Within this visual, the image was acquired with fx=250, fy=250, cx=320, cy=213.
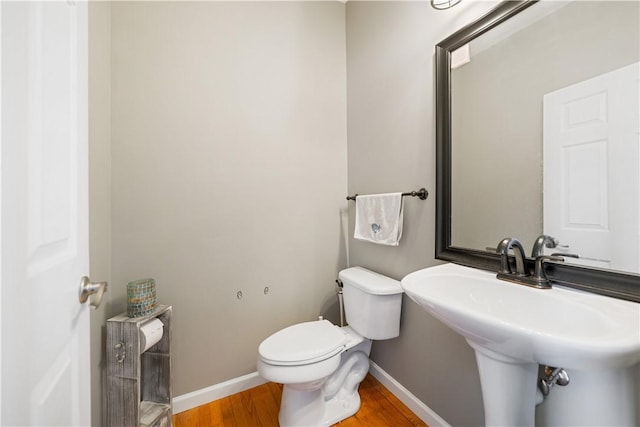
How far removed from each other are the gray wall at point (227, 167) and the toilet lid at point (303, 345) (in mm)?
353

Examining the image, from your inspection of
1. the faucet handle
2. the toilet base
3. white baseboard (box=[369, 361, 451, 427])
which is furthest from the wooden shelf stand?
the faucet handle

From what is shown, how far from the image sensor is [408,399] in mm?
1394

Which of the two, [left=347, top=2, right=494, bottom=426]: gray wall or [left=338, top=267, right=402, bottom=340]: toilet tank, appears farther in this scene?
[left=338, top=267, right=402, bottom=340]: toilet tank

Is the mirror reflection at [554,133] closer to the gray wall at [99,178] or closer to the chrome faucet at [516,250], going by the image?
the chrome faucet at [516,250]

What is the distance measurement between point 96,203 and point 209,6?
4.04 ft

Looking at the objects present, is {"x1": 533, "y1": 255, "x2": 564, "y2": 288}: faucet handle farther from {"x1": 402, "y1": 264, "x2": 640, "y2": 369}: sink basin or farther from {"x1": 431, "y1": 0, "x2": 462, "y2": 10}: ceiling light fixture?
{"x1": 431, "y1": 0, "x2": 462, "y2": 10}: ceiling light fixture

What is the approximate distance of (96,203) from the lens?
42.3 inches

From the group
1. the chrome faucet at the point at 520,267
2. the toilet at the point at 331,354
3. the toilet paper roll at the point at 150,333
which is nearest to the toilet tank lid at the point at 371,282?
the toilet at the point at 331,354

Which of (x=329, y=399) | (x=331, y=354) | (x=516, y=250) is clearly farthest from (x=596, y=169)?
(x=329, y=399)

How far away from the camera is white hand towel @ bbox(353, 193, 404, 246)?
1.38 meters

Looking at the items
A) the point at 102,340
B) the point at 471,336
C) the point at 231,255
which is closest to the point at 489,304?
the point at 471,336

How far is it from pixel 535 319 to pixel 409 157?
89 cm

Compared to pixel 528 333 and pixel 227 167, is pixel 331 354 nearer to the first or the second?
pixel 528 333

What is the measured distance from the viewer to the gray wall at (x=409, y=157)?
1158 millimetres
